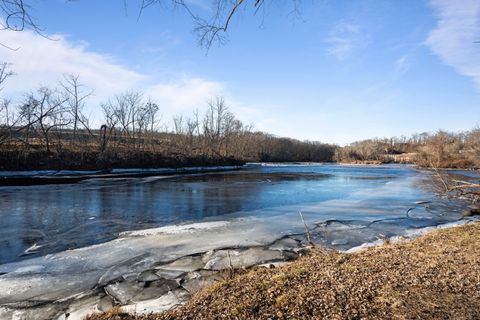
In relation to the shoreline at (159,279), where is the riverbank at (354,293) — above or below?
above

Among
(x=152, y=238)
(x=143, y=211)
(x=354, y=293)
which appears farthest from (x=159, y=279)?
(x=143, y=211)

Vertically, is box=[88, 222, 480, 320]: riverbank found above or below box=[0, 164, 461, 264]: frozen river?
above

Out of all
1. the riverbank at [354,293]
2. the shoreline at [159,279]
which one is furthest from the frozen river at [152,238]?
the riverbank at [354,293]

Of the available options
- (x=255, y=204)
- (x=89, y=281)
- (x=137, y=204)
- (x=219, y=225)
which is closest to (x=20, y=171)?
(x=137, y=204)

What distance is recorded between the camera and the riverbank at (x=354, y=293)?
3.41m

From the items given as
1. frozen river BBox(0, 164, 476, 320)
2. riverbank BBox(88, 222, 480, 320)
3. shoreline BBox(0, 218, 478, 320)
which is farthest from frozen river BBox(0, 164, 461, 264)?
riverbank BBox(88, 222, 480, 320)

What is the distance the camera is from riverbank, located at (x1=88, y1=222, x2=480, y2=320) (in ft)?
11.2

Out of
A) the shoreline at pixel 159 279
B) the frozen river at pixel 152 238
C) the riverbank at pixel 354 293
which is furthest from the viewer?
the frozen river at pixel 152 238

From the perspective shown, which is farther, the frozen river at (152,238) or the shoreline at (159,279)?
the frozen river at (152,238)

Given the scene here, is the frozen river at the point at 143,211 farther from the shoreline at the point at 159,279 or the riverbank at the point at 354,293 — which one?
the riverbank at the point at 354,293

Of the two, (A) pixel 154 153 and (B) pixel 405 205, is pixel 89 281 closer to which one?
(B) pixel 405 205

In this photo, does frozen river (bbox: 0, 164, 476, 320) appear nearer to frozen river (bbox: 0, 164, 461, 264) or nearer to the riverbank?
frozen river (bbox: 0, 164, 461, 264)

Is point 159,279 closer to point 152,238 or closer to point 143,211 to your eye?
point 152,238

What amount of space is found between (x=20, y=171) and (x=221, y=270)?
3227 cm
